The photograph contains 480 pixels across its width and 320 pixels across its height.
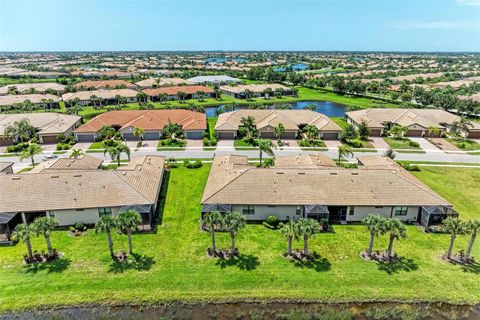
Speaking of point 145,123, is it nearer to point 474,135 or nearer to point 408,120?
point 408,120

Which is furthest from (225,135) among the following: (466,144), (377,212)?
(466,144)

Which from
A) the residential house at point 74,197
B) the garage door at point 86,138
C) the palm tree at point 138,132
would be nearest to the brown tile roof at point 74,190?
the residential house at point 74,197

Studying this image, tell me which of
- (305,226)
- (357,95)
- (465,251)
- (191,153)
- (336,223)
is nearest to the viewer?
(305,226)

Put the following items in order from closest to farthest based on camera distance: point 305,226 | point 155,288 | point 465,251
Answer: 1. point 155,288
2. point 305,226
3. point 465,251

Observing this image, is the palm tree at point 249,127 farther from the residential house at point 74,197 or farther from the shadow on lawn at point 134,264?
the shadow on lawn at point 134,264

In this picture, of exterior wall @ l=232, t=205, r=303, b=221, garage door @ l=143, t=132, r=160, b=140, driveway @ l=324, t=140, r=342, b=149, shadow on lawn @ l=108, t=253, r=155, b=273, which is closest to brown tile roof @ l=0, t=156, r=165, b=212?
shadow on lawn @ l=108, t=253, r=155, b=273

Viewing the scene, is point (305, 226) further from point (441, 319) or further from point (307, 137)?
point (307, 137)

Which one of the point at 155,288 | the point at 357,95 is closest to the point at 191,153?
the point at 155,288
